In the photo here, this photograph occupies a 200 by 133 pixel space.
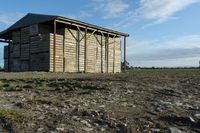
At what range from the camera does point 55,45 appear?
26.3 m

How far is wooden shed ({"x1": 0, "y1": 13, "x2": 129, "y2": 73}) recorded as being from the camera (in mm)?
26578

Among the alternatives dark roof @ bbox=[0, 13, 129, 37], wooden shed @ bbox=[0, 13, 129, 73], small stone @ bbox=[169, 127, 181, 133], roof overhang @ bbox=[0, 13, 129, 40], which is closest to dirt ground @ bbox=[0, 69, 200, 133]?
small stone @ bbox=[169, 127, 181, 133]

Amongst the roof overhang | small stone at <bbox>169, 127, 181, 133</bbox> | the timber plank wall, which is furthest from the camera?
the timber plank wall

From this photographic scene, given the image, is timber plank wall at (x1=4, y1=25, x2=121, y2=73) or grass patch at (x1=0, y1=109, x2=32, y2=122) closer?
grass patch at (x1=0, y1=109, x2=32, y2=122)

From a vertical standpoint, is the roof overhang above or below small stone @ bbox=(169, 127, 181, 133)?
above

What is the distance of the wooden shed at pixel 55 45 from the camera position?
26.6 m

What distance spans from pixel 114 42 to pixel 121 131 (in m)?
29.8

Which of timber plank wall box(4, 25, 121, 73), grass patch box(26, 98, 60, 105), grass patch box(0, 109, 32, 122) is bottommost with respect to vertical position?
grass patch box(0, 109, 32, 122)

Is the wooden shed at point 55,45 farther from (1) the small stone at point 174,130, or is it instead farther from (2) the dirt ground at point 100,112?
(1) the small stone at point 174,130

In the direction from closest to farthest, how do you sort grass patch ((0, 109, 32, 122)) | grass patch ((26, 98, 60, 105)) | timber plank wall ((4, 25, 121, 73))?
grass patch ((0, 109, 32, 122)), grass patch ((26, 98, 60, 105)), timber plank wall ((4, 25, 121, 73))

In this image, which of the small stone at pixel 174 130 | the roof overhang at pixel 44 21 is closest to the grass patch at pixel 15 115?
the small stone at pixel 174 130

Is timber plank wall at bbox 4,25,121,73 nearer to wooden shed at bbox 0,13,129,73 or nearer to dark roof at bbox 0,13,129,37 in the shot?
wooden shed at bbox 0,13,129,73

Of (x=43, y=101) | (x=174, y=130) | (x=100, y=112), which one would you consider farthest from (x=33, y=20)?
(x=174, y=130)

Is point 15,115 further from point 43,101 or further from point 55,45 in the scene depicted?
point 55,45
